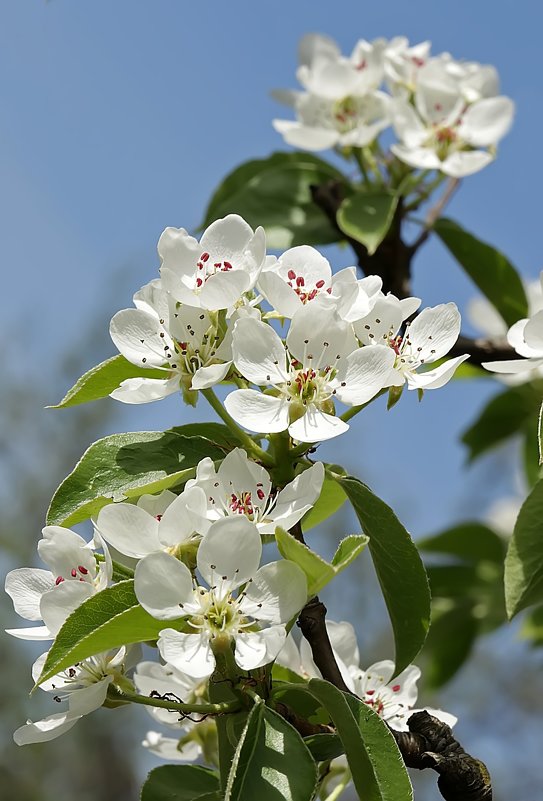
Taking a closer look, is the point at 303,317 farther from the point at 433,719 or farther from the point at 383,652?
the point at 383,652

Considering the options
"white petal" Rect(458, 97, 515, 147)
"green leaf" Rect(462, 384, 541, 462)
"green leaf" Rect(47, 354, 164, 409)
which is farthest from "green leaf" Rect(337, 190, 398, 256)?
"green leaf" Rect(47, 354, 164, 409)

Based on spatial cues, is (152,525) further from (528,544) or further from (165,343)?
(528,544)

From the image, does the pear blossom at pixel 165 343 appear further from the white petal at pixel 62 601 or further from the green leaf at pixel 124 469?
the white petal at pixel 62 601

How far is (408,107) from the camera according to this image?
6.90 feet

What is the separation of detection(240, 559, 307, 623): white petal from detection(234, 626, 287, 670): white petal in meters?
0.01

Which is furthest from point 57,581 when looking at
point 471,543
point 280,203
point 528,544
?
point 471,543

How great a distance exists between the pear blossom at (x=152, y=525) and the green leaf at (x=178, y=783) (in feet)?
1.18

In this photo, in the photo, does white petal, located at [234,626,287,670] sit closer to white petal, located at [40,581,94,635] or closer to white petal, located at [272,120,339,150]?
white petal, located at [40,581,94,635]

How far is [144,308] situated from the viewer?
109 centimetres

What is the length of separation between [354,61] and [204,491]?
5.05 ft

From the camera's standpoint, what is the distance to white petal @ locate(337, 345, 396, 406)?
3.23ft

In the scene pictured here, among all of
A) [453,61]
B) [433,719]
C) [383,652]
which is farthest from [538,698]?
[433,719]

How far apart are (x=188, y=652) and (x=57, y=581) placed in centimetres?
18

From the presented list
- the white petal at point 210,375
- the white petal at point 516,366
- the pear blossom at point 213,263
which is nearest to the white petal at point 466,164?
the white petal at point 516,366
